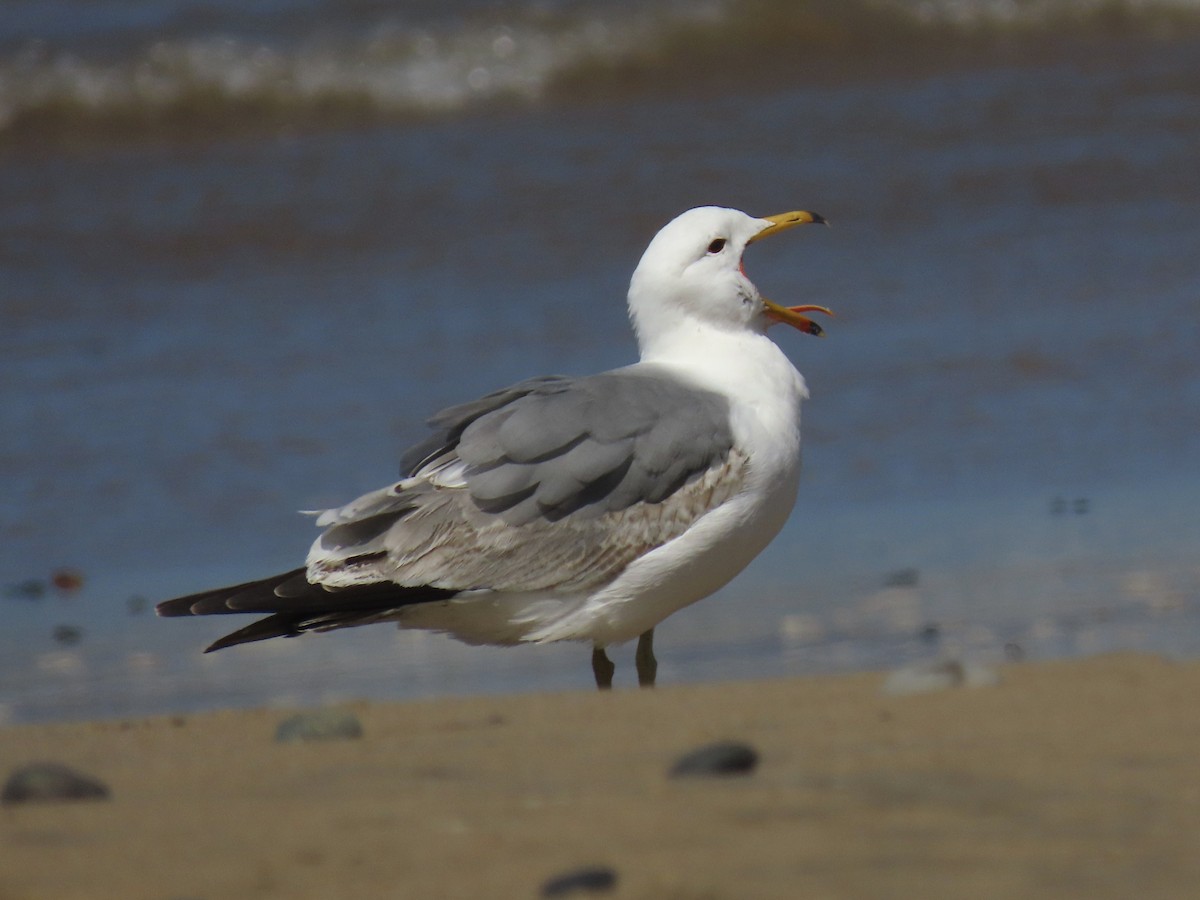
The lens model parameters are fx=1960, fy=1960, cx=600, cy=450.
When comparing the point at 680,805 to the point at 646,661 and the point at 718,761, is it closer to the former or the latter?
the point at 718,761

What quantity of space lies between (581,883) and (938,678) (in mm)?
1406

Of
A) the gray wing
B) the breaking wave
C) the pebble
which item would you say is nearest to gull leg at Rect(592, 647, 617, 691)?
the gray wing

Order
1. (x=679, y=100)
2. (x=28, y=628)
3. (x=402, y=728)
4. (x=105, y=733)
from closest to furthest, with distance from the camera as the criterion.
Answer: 1. (x=402, y=728)
2. (x=105, y=733)
3. (x=28, y=628)
4. (x=679, y=100)

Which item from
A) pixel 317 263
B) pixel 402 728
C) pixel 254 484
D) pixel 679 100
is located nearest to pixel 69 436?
pixel 254 484

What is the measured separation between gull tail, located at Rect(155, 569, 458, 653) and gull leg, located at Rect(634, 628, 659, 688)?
544mm

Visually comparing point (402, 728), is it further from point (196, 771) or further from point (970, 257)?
point (970, 257)

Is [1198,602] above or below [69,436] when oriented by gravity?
below

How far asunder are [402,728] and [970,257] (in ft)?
20.5

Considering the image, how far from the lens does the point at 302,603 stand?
458 centimetres

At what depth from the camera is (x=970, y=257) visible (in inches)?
372

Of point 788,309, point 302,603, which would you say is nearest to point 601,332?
point 788,309

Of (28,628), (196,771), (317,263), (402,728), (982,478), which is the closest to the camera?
(196,771)

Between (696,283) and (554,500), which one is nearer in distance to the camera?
(554,500)

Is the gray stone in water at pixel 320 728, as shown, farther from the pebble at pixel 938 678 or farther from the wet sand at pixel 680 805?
the pebble at pixel 938 678
